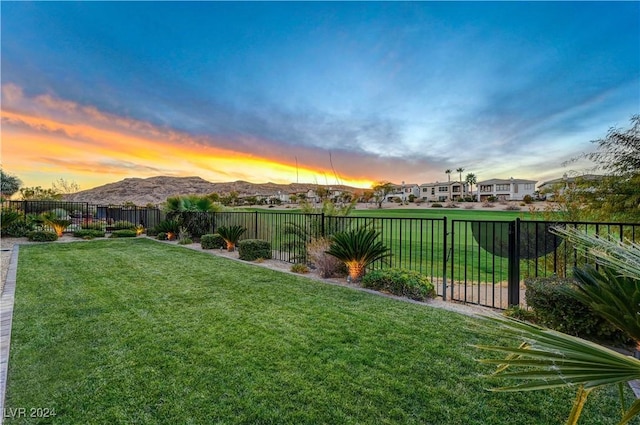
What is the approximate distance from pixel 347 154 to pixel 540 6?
7426mm

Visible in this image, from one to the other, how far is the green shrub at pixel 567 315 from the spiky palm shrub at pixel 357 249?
264 centimetres

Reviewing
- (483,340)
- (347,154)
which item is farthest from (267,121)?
(483,340)

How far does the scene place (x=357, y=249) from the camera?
540 centimetres

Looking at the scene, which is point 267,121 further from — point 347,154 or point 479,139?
point 479,139

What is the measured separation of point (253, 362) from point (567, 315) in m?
3.19

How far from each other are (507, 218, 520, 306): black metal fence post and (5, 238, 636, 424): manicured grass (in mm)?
1159

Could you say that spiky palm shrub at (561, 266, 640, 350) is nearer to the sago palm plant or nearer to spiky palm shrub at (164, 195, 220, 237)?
the sago palm plant

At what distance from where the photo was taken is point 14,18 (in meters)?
6.77

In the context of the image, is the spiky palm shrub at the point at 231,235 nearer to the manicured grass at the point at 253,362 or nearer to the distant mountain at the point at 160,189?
the manicured grass at the point at 253,362

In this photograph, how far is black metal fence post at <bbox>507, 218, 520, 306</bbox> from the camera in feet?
13.0

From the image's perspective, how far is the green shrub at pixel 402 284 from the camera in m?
4.38

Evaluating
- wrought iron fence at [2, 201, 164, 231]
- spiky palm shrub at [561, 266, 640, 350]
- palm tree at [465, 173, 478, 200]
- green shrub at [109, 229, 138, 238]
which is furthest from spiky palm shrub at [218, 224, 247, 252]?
palm tree at [465, 173, 478, 200]

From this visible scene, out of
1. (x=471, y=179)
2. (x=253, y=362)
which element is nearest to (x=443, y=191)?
(x=471, y=179)

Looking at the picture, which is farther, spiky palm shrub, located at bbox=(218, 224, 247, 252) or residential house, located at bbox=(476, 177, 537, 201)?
residential house, located at bbox=(476, 177, 537, 201)
